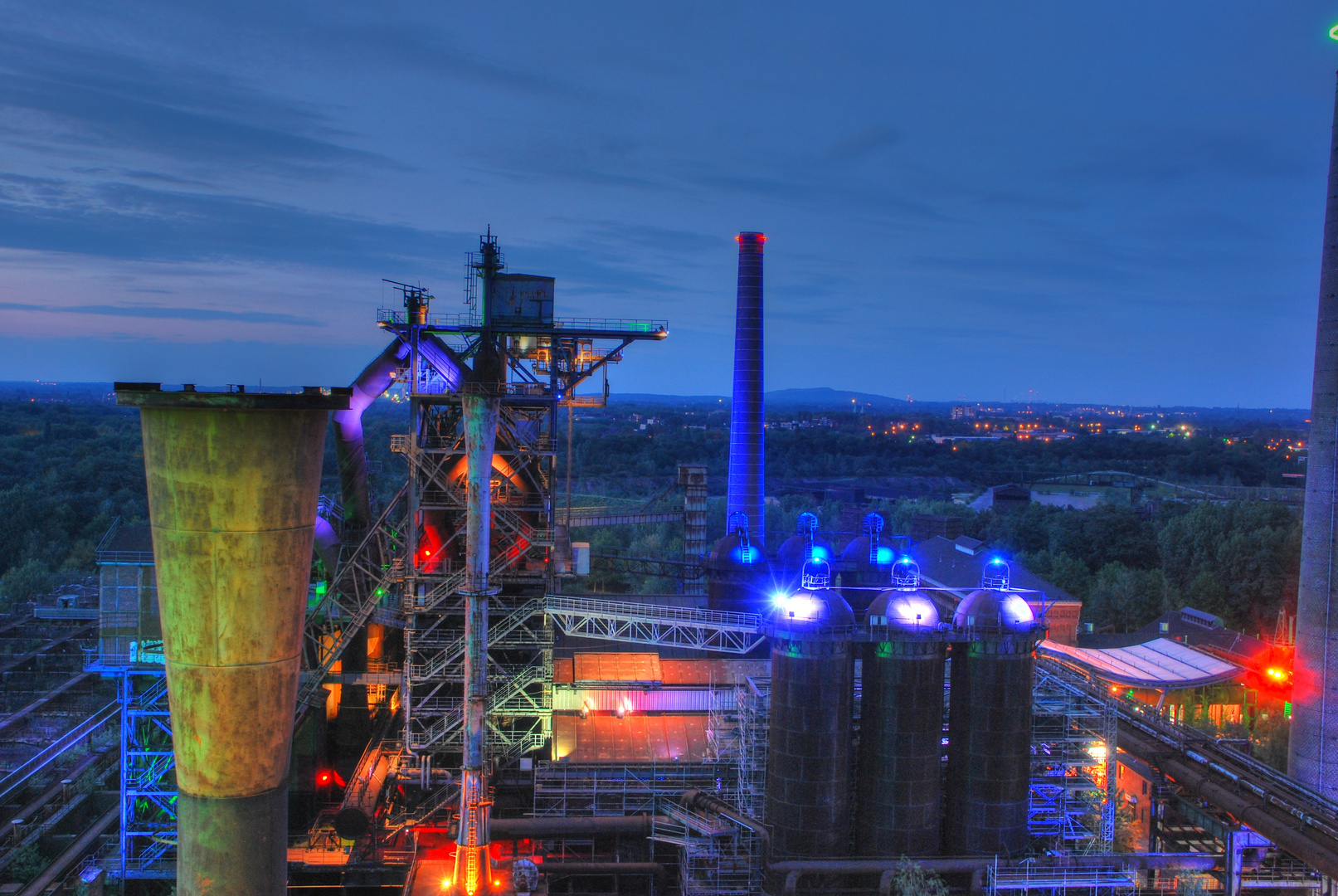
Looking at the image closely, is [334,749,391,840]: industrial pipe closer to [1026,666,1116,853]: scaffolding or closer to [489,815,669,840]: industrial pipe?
[489,815,669,840]: industrial pipe

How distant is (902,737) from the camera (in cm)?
2136

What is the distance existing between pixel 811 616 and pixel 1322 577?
1883 centimetres

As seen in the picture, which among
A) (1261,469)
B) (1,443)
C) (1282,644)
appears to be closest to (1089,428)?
(1261,469)

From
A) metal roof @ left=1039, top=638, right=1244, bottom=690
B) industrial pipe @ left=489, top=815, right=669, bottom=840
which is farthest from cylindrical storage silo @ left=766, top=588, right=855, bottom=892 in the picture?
metal roof @ left=1039, top=638, right=1244, bottom=690

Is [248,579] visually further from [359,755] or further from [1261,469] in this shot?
[1261,469]

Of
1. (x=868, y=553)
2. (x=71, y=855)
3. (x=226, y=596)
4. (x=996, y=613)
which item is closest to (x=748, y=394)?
(x=868, y=553)

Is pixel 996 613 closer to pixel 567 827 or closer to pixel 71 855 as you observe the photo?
pixel 567 827

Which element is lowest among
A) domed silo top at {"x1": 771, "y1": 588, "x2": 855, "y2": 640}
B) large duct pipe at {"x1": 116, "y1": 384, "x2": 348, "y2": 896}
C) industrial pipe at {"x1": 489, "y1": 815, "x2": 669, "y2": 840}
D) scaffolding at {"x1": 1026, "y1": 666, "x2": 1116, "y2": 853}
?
industrial pipe at {"x1": 489, "y1": 815, "x2": 669, "y2": 840}

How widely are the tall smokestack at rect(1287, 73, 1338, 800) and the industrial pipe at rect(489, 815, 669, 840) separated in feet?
69.5

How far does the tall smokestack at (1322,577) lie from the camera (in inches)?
1097

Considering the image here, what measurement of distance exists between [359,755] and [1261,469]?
344 feet

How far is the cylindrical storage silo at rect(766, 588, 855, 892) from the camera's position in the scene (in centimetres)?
2102

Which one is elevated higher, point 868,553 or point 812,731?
point 868,553

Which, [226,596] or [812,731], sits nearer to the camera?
[226,596]
